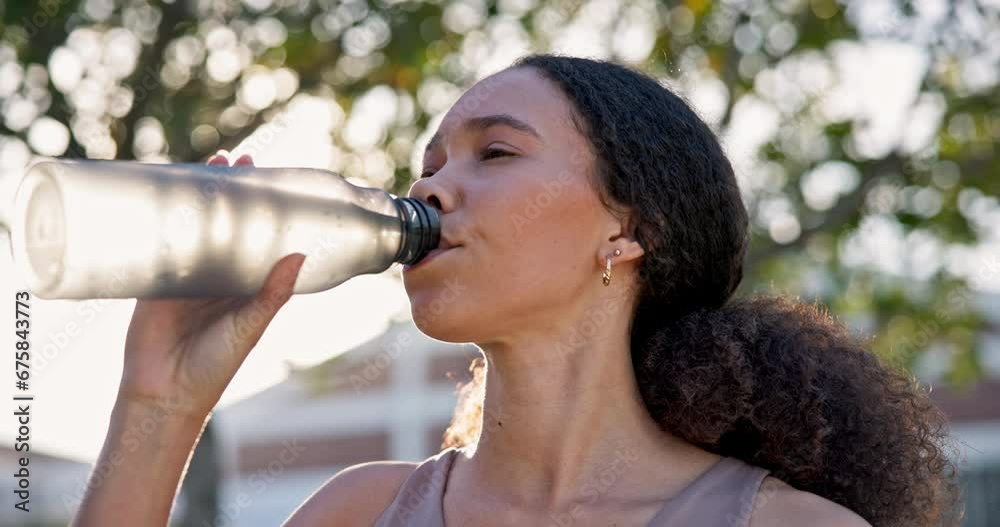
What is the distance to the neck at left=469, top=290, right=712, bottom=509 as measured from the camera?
9.04 ft

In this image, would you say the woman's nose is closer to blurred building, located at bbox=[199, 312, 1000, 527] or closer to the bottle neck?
the bottle neck

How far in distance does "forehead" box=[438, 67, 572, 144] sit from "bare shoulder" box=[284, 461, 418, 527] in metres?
0.77

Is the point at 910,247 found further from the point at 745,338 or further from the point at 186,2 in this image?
the point at 745,338

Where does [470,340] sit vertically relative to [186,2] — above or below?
above

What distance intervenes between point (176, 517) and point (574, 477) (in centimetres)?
514

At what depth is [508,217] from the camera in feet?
8.52

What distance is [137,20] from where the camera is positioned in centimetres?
616

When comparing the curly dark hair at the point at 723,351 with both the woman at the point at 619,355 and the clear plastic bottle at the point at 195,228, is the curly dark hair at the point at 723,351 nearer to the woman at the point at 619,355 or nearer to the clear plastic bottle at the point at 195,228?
the woman at the point at 619,355

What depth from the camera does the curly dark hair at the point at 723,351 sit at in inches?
111

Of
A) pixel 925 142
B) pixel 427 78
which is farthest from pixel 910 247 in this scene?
pixel 427 78

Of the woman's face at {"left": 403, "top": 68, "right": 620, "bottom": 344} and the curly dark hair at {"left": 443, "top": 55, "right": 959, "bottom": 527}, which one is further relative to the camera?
the curly dark hair at {"left": 443, "top": 55, "right": 959, "bottom": 527}

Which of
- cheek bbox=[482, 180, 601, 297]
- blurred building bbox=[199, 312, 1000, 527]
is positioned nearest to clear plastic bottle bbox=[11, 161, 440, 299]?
cheek bbox=[482, 180, 601, 297]

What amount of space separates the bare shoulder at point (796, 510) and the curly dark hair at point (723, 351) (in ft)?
0.45

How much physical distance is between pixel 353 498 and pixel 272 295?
2.86 feet
